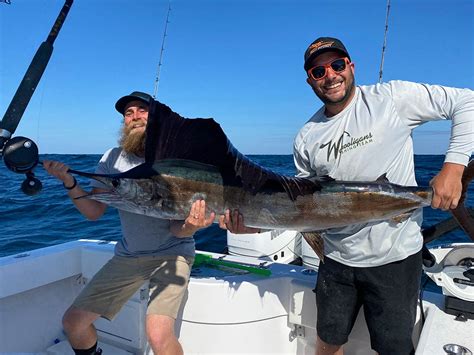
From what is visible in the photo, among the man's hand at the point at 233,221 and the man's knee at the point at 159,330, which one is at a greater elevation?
the man's hand at the point at 233,221

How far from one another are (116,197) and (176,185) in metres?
0.30

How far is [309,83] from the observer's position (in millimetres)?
1962

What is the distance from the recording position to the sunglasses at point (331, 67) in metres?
1.86

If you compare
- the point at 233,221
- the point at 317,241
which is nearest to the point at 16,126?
the point at 233,221

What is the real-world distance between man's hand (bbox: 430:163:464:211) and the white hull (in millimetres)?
672

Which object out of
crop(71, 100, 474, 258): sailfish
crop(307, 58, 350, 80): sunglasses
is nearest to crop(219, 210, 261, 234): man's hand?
crop(71, 100, 474, 258): sailfish

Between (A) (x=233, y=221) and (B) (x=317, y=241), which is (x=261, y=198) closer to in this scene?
(A) (x=233, y=221)

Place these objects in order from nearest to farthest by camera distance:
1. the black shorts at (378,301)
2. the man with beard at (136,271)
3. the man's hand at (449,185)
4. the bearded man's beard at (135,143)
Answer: the man's hand at (449,185) < the black shorts at (378,301) < the man with beard at (136,271) < the bearded man's beard at (135,143)

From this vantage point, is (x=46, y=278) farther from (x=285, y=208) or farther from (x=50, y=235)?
(x=50, y=235)

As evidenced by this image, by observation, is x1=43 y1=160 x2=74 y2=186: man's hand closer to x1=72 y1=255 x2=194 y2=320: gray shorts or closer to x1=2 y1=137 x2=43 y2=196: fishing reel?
x1=2 y1=137 x2=43 y2=196: fishing reel

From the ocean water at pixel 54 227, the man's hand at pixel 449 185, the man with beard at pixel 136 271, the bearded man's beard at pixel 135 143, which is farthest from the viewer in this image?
→ the ocean water at pixel 54 227

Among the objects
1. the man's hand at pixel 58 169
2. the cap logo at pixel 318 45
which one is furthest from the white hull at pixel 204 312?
the cap logo at pixel 318 45

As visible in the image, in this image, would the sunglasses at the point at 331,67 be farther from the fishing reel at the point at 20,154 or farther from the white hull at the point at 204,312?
the fishing reel at the point at 20,154

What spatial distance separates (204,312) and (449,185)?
1579 millimetres
